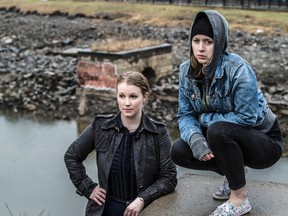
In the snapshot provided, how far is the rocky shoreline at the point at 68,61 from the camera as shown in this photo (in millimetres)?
14148

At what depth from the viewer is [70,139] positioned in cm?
1247

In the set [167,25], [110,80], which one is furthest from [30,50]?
[110,80]

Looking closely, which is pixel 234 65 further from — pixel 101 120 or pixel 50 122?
pixel 50 122

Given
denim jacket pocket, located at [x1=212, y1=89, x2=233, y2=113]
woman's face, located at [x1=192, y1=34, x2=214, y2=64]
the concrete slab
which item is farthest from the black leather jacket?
woman's face, located at [x1=192, y1=34, x2=214, y2=64]

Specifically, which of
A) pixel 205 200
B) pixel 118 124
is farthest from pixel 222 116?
pixel 205 200

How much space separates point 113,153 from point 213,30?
41.9 inches

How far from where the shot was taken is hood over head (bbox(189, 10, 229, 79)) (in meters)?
3.38

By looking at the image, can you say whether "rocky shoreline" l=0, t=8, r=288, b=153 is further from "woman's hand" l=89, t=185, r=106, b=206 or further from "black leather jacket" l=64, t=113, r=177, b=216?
A: "woman's hand" l=89, t=185, r=106, b=206

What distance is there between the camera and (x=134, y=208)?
365cm

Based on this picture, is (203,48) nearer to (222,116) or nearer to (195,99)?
(195,99)

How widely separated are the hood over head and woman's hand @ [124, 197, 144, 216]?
971 millimetres

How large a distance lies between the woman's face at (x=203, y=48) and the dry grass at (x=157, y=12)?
899 inches

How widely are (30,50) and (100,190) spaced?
22.0m

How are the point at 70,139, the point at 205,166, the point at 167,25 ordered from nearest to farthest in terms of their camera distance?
the point at 205,166 < the point at 70,139 < the point at 167,25
